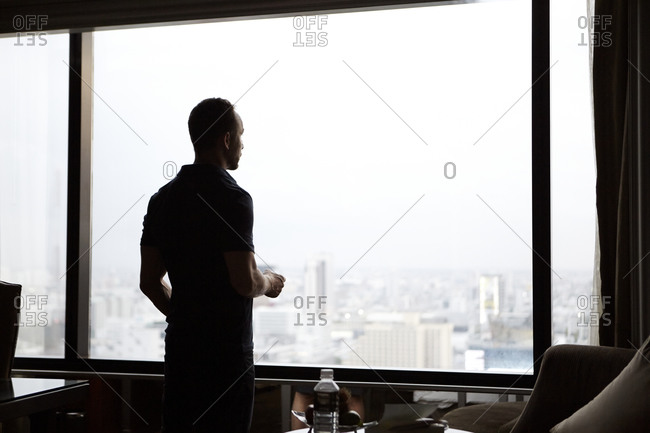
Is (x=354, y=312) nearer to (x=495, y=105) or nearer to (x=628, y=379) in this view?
(x=495, y=105)

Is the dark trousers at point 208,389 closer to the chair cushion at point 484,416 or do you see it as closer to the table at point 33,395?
the table at point 33,395

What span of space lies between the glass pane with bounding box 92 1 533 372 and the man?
1.20m

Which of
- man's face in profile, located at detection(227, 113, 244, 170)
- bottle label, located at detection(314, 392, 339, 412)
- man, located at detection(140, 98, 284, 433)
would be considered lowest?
bottle label, located at detection(314, 392, 339, 412)

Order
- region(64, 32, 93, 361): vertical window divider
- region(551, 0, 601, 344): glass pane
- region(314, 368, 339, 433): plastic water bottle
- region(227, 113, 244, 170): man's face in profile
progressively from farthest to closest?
1. region(64, 32, 93, 361): vertical window divider
2. region(551, 0, 601, 344): glass pane
3. region(227, 113, 244, 170): man's face in profile
4. region(314, 368, 339, 433): plastic water bottle

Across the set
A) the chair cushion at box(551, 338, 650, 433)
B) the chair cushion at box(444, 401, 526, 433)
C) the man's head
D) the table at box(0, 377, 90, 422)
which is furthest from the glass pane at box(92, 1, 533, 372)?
the man's head

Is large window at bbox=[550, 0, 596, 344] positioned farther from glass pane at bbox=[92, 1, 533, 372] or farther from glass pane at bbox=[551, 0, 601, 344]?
glass pane at bbox=[92, 1, 533, 372]

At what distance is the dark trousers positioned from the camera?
215cm

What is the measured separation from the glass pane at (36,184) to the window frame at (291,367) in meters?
0.07

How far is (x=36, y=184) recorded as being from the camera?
12.5 feet

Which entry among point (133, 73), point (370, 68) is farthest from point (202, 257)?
point (133, 73)

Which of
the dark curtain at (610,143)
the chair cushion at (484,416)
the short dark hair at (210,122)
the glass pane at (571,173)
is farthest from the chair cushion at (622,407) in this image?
the short dark hair at (210,122)

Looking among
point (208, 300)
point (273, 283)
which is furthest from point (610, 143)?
point (208, 300)

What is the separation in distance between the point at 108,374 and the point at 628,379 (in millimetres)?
2425

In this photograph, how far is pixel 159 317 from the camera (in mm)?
3598
